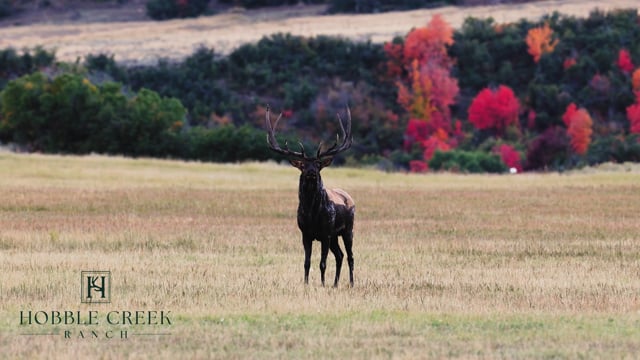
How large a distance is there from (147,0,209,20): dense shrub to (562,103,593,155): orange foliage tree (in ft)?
169

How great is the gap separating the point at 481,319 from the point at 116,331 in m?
4.10

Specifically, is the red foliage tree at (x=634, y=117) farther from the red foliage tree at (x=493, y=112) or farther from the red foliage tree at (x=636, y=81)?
the red foliage tree at (x=493, y=112)

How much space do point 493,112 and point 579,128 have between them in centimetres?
667

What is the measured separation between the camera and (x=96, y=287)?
66.1 ft

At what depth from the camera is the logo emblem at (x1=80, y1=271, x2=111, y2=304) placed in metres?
19.0

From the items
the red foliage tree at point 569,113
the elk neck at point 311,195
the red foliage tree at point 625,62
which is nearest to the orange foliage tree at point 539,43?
the red foliage tree at point 625,62

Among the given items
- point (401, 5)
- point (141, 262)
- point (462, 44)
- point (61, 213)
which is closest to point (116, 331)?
point (141, 262)

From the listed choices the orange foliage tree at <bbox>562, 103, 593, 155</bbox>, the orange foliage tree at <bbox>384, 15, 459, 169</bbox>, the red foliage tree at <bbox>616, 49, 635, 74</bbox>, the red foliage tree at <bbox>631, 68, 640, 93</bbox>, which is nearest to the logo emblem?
the orange foliage tree at <bbox>384, 15, 459, 169</bbox>

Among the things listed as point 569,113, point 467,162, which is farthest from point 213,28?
point 467,162

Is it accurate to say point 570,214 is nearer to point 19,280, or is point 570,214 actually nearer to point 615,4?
point 19,280

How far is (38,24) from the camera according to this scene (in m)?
129

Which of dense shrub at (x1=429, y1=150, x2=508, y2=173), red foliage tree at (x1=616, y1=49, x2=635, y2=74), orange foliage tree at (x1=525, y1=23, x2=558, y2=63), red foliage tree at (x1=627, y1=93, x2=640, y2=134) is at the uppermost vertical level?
orange foliage tree at (x1=525, y1=23, x2=558, y2=63)

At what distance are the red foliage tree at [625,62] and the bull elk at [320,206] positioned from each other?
254 ft

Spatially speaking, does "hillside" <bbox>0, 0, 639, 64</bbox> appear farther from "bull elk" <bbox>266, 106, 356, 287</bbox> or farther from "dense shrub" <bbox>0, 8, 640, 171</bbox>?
"bull elk" <bbox>266, 106, 356, 287</bbox>
